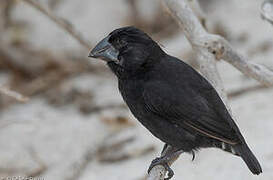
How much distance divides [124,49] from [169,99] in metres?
0.38

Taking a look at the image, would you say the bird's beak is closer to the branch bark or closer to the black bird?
the black bird

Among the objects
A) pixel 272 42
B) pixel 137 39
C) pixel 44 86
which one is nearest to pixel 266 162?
pixel 137 39

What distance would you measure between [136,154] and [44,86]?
4.84 feet

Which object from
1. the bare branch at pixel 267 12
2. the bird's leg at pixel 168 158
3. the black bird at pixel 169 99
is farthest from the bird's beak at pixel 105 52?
the bare branch at pixel 267 12

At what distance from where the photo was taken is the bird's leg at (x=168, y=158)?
3986 millimetres

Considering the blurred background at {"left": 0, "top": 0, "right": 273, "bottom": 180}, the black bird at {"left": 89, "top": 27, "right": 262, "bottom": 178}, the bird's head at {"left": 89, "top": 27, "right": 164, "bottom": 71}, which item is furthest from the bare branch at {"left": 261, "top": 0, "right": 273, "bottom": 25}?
the bird's head at {"left": 89, "top": 27, "right": 164, "bottom": 71}

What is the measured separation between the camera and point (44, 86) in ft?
21.5

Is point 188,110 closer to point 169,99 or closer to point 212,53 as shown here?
point 169,99

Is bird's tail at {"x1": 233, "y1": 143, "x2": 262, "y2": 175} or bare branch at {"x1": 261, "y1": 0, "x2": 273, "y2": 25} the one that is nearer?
bird's tail at {"x1": 233, "y1": 143, "x2": 262, "y2": 175}

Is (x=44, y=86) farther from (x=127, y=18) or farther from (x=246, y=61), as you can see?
(x=246, y=61)

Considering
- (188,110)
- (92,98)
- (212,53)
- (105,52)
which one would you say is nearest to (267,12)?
(212,53)

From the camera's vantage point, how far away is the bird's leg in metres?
3.99

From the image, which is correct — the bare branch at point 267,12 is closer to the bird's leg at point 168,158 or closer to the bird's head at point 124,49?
the bird's head at point 124,49

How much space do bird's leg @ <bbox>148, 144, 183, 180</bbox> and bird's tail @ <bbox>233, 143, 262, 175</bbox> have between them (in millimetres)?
343
